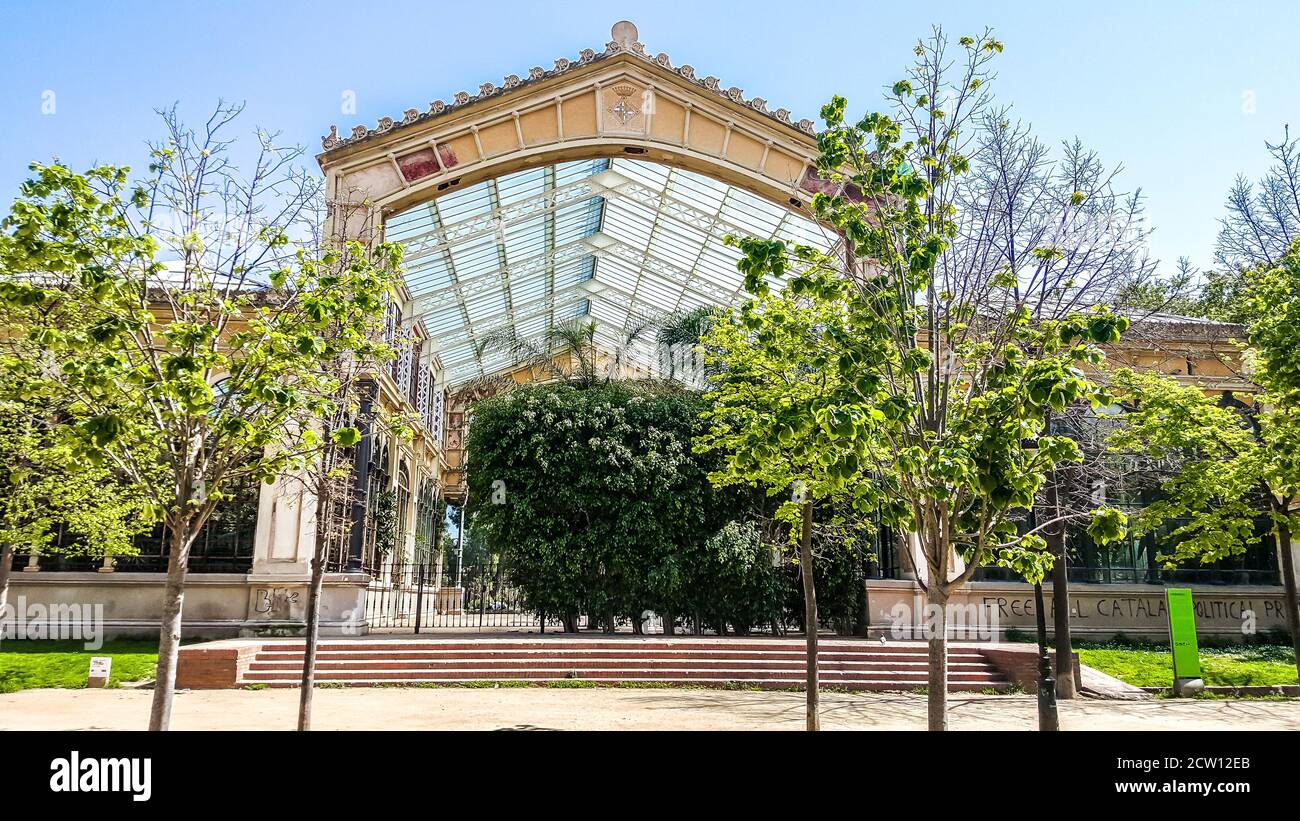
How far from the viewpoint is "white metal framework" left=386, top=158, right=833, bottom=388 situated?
24875 mm

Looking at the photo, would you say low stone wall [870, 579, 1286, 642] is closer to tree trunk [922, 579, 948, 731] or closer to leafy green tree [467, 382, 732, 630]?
leafy green tree [467, 382, 732, 630]

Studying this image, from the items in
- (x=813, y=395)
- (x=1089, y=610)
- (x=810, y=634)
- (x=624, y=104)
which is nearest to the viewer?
(x=813, y=395)

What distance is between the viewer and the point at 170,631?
7496 mm

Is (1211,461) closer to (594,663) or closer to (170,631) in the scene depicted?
(594,663)

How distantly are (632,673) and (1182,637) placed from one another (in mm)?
9819

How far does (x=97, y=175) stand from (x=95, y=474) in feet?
31.7

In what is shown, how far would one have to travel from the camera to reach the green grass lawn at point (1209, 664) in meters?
16.4

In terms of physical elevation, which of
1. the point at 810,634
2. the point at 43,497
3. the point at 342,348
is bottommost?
the point at 810,634

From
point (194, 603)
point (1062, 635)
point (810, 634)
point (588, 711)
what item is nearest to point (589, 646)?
point (588, 711)

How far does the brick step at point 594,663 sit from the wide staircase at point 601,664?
0.7 inches

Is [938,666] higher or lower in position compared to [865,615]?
higher

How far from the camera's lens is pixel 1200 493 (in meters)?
15.9

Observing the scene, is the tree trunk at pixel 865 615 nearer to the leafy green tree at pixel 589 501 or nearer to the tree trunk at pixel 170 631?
the leafy green tree at pixel 589 501
